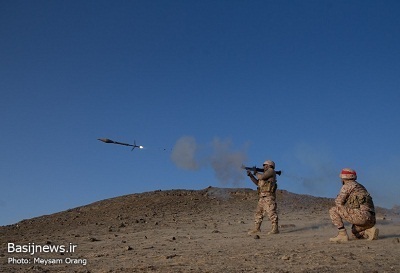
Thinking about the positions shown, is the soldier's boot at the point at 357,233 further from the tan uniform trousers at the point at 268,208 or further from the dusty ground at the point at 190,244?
the tan uniform trousers at the point at 268,208

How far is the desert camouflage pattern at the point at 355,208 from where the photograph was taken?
11.5 meters

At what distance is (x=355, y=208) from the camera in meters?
11.7

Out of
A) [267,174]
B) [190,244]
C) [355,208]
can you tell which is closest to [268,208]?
[267,174]

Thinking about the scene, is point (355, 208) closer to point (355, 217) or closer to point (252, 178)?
point (355, 217)

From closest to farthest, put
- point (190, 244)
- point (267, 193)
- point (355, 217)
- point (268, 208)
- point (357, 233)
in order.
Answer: point (355, 217), point (357, 233), point (190, 244), point (268, 208), point (267, 193)

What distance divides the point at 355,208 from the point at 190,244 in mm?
4303

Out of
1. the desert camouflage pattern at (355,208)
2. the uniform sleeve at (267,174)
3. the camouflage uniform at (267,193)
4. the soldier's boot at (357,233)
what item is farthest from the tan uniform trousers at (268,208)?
the soldier's boot at (357,233)

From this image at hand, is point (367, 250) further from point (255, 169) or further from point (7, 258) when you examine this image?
point (7, 258)

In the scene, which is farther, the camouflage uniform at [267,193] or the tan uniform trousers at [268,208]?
the camouflage uniform at [267,193]

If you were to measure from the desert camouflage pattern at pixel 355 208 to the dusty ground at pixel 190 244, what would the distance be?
0.48 m

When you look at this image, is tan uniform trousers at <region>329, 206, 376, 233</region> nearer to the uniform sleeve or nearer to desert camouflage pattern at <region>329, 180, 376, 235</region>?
desert camouflage pattern at <region>329, 180, 376, 235</region>

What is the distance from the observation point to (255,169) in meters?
16.3

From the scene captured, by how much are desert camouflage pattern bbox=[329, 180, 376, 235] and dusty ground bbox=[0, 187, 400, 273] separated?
1.58 feet

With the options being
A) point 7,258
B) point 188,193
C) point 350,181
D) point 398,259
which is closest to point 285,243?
point 350,181
